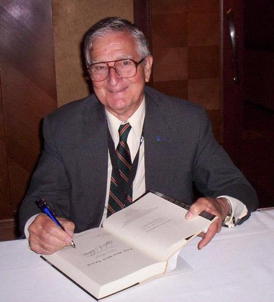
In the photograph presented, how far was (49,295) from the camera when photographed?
1.19m

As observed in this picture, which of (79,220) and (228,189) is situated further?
(79,220)

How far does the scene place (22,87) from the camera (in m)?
3.56

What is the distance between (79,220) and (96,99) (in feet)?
1.77

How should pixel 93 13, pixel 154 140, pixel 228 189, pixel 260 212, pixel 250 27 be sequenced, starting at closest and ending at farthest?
1. pixel 260 212
2. pixel 228 189
3. pixel 154 140
4. pixel 93 13
5. pixel 250 27

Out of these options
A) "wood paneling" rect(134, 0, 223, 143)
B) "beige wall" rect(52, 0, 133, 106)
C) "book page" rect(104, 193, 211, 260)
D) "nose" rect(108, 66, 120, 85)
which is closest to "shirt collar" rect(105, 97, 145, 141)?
"nose" rect(108, 66, 120, 85)

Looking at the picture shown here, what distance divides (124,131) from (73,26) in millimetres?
1783

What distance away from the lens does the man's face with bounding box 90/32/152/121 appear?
6.08ft

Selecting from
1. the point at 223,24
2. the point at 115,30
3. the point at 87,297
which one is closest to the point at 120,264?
the point at 87,297

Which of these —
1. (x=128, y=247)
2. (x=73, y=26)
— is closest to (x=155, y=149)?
(x=128, y=247)

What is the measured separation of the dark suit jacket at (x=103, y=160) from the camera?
1930 mm

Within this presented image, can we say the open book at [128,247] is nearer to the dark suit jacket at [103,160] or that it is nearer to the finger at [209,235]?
the finger at [209,235]

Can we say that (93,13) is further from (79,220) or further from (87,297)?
(87,297)

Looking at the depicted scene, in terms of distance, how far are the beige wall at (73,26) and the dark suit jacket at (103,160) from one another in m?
1.60

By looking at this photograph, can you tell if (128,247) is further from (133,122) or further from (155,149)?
(133,122)
